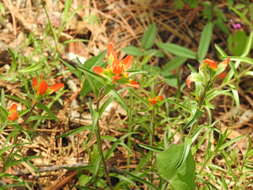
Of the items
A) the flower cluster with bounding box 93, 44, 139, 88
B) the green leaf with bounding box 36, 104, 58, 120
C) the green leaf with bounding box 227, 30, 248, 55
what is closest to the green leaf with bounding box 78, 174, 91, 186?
the green leaf with bounding box 36, 104, 58, 120

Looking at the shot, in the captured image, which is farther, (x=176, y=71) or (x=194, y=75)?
(x=176, y=71)

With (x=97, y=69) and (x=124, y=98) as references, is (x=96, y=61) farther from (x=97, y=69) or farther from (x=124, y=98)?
(x=124, y=98)

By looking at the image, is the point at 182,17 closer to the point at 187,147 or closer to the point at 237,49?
the point at 237,49

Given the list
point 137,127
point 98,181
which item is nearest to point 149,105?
point 137,127

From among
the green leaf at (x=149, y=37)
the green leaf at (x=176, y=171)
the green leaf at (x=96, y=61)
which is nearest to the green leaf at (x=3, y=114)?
the green leaf at (x=96, y=61)

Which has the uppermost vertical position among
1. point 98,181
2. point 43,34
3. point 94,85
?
point 43,34

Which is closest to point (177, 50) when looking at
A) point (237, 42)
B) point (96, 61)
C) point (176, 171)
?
point (237, 42)

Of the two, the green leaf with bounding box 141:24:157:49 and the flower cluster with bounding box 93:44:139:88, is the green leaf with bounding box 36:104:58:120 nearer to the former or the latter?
the flower cluster with bounding box 93:44:139:88
